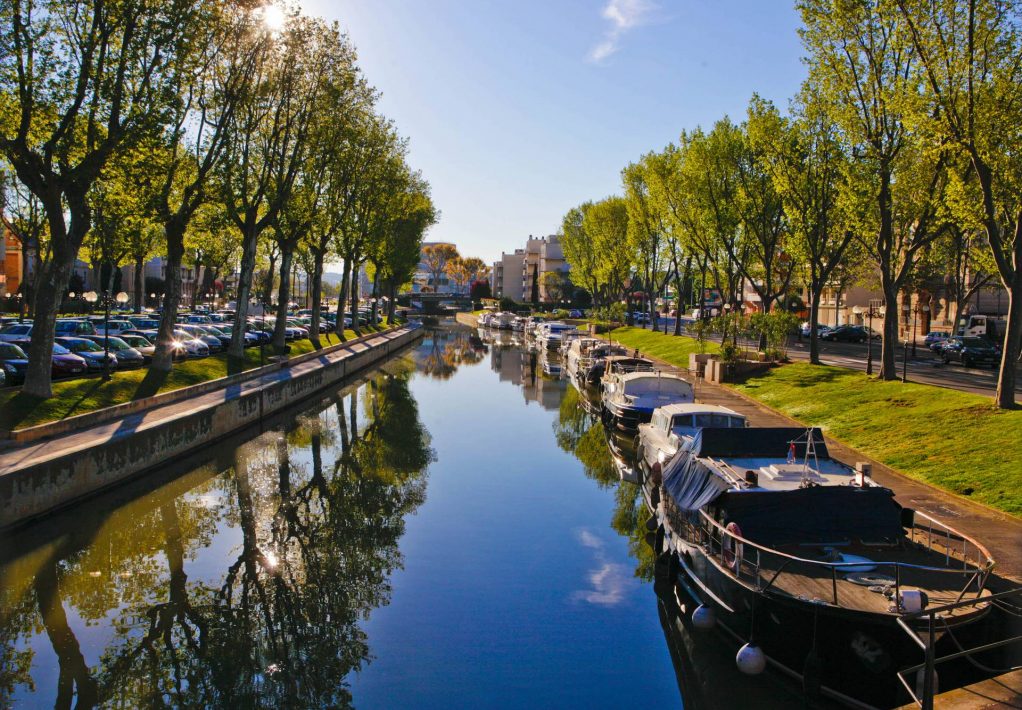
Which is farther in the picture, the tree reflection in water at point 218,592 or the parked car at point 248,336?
the parked car at point 248,336

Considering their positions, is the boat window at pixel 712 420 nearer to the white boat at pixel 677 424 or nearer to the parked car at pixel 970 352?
the white boat at pixel 677 424

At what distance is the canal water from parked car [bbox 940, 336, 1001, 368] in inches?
1147

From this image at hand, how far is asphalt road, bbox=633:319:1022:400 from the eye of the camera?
115ft

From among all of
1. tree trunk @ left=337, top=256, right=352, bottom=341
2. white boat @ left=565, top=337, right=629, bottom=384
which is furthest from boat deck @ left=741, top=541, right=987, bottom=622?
tree trunk @ left=337, top=256, right=352, bottom=341

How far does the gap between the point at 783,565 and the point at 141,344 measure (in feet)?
122

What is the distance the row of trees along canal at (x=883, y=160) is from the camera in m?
22.8

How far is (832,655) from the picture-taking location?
10.5 meters

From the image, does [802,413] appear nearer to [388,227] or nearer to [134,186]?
[134,186]

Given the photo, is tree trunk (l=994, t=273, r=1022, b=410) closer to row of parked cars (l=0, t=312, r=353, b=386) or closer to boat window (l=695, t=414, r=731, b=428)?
boat window (l=695, t=414, r=731, b=428)

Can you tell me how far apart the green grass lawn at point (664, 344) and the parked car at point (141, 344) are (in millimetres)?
30647

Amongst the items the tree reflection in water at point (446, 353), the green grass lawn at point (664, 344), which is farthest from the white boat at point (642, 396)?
the tree reflection in water at point (446, 353)

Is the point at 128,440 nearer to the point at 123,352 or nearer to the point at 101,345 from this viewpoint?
the point at 123,352

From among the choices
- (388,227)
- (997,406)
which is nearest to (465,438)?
(997,406)

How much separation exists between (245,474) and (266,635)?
11996mm
